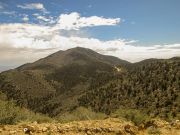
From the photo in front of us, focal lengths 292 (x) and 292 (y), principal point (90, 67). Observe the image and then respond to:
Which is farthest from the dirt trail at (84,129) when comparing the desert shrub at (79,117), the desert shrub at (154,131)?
the desert shrub at (79,117)

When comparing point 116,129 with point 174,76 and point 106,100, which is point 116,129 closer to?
point 174,76

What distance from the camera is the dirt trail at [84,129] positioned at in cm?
1159

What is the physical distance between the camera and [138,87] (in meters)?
95.6

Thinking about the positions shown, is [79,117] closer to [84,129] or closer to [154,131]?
[154,131]

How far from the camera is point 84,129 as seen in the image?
500 inches

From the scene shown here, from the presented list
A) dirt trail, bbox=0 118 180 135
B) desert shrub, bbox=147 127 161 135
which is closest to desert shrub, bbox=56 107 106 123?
dirt trail, bbox=0 118 180 135

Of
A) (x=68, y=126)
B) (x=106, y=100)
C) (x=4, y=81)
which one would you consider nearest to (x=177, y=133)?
(x=68, y=126)

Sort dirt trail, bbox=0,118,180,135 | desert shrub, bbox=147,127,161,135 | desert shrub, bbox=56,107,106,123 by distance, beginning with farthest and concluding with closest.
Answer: desert shrub, bbox=56,107,106,123 → desert shrub, bbox=147,127,161,135 → dirt trail, bbox=0,118,180,135

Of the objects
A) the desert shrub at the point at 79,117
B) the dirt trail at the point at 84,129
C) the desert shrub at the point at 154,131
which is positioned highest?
the dirt trail at the point at 84,129

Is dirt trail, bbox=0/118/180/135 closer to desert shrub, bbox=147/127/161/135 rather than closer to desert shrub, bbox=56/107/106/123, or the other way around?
desert shrub, bbox=147/127/161/135

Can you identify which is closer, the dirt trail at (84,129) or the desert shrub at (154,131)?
the dirt trail at (84,129)

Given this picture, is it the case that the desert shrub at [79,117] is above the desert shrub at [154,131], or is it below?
below

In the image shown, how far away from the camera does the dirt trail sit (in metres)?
11.6

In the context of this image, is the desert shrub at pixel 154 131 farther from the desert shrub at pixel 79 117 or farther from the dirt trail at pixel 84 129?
the desert shrub at pixel 79 117
